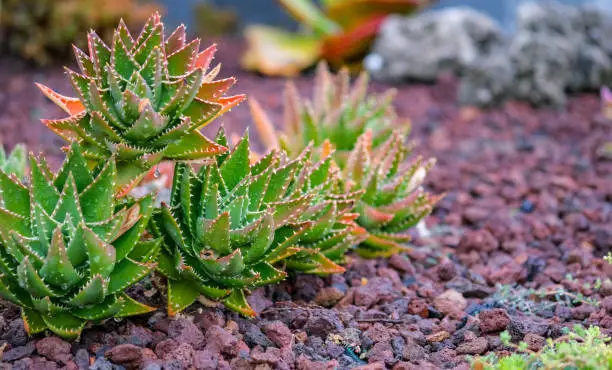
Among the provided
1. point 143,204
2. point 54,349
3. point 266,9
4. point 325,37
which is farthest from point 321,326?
point 266,9

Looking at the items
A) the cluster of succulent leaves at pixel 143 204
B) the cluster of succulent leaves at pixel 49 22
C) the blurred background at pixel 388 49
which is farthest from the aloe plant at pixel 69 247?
the cluster of succulent leaves at pixel 49 22

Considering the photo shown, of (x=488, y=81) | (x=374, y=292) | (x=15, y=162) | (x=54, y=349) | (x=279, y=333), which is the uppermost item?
(x=15, y=162)

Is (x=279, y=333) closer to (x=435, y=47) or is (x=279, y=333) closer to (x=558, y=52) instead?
(x=558, y=52)

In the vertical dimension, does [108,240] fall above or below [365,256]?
above

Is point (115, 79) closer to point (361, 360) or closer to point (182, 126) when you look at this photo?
point (182, 126)

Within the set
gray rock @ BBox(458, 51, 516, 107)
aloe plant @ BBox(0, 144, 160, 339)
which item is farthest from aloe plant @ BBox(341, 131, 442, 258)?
gray rock @ BBox(458, 51, 516, 107)

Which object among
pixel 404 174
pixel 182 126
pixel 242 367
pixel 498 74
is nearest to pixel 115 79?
pixel 182 126

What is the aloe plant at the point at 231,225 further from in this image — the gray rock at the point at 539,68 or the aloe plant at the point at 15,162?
the gray rock at the point at 539,68
